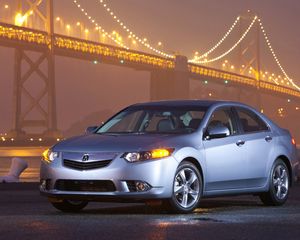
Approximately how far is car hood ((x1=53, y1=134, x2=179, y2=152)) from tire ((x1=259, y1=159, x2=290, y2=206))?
6.10 ft

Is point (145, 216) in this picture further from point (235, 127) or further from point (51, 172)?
point (235, 127)

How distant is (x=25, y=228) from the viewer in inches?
369

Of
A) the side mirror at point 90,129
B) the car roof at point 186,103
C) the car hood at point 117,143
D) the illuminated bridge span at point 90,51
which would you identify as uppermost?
Result: the illuminated bridge span at point 90,51

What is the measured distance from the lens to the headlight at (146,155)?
1075cm

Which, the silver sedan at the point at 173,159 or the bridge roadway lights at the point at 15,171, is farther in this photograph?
the bridge roadway lights at the point at 15,171

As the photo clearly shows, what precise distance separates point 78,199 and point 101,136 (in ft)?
2.86

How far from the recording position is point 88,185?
35.5 feet

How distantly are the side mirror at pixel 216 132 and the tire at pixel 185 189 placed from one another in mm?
492

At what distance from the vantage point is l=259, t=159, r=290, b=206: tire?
1246 cm

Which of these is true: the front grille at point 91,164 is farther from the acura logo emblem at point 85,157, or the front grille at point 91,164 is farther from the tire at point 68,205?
the tire at point 68,205

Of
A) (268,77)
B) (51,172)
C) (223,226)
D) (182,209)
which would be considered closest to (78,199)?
(51,172)

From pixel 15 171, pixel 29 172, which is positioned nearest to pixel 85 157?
pixel 15 171

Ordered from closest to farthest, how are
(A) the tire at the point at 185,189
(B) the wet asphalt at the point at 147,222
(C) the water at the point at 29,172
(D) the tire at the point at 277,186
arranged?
(B) the wet asphalt at the point at 147,222 < (A) the tire at the point at 185,189 < (D) the tire at the point at 277,186 < (C) the water at the point at 29,172

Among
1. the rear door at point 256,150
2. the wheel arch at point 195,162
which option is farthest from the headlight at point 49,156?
the rear door at point 256,150
